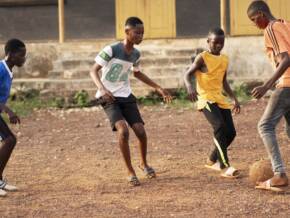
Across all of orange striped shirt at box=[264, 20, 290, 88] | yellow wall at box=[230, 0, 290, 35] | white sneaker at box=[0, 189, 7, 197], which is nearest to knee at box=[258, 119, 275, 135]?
orange striped shirt at box=[264, 20, 290, 88]

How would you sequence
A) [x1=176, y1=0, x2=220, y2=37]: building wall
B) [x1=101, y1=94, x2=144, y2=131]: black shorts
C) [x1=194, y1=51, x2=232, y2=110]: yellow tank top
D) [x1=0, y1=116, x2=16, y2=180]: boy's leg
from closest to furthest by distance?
[x1=0, y1=116, x2=16, y2=180]: boy's leg, [x1=101, y1=94, x2=144, y2=131]: black shorts, [x1=194, y1=51, x2=232, y2=110]: yellow tank top, [x1=176, y1=0, x2=220, y2=37]: building wall

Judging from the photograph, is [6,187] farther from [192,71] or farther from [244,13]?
[244,13]

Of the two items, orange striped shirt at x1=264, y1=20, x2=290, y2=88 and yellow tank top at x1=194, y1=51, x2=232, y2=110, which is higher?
orange striped shirt at x1=264, y1=20, x2=290, y2=88

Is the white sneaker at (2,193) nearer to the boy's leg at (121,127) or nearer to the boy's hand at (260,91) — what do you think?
the boy's leg at (121,127)

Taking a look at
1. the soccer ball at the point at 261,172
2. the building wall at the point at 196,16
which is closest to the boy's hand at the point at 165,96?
the soccer ball at the point at 261,172

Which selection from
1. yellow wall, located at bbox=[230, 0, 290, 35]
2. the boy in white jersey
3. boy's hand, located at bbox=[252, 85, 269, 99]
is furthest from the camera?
yellow wall, located at bbox=[230, 0, 290, 35]

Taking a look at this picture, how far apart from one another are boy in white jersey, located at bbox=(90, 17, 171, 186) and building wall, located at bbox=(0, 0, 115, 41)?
852cm

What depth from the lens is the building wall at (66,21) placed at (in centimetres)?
1562

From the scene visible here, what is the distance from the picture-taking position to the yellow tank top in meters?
7.39

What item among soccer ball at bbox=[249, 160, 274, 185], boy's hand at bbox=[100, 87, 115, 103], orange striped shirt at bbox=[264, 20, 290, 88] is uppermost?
orange striped shirt at bbox=[264, 20, 290, 88]

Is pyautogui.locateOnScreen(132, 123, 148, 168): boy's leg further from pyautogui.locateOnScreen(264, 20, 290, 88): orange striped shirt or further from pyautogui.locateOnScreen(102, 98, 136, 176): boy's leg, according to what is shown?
pyautogui.locateOnScreen(264, 20, 290, 88): orange striped shirt

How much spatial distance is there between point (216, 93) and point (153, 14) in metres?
7.70

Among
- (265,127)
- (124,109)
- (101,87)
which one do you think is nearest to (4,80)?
(101,87)

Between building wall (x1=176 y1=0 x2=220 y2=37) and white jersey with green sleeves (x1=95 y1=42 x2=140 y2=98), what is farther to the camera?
building wall (x1=176 y1=0 x2=220 y2=37)
